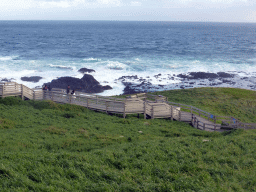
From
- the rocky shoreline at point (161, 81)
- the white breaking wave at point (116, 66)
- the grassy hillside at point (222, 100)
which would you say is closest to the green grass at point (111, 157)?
the grassy hillside at point (222, 100)

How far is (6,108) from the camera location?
18.9 meters

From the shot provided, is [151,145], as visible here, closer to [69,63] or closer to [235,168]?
[235,168]

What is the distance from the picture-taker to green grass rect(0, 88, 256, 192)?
8305 millimetres

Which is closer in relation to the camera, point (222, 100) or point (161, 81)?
point (222, 100)

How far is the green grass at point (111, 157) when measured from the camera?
8.30 metres

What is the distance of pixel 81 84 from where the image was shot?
41344 mm

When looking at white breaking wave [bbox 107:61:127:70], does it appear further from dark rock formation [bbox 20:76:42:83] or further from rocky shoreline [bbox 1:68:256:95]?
dark rock formation [bbox 20:76:42:83]

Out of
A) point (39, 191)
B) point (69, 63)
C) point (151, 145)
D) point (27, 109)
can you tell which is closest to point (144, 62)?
point (69, 63)

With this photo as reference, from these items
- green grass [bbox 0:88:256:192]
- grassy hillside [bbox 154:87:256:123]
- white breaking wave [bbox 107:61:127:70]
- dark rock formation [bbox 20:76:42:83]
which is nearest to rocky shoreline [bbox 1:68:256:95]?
dark rock formation [bbox 20:76:42:83]

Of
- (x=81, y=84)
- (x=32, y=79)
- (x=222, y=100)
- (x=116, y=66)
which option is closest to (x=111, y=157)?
(x=222, y=100)

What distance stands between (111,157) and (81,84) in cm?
3216

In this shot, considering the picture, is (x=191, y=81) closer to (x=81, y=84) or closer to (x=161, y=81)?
(x=161, y=81)

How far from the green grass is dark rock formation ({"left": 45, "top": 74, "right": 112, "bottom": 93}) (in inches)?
861

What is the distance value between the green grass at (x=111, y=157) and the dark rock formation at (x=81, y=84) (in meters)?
21.9
